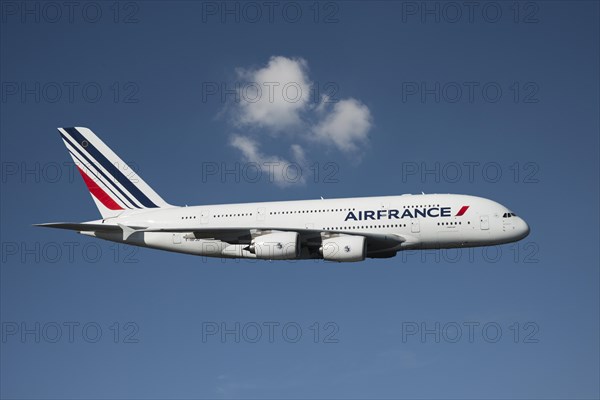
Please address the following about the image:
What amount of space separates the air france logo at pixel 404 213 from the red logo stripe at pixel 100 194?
66.4ft

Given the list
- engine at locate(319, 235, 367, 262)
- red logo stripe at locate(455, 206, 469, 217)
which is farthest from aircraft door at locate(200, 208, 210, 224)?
red logo stripe at locate(455, 206, 469, 217)

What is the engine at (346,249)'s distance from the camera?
44.0m

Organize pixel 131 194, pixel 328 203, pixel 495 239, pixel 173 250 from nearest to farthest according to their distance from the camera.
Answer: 1. pixel 495 239
2. pixel 328 203
3. pixel 173 250
4. pixel 131 194

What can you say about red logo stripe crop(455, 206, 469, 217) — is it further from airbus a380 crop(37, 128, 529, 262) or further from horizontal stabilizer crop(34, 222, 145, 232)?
horizontal stabilizer crop(34, 222, 145, 232)

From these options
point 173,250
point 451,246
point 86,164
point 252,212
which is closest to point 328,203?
point 252,212

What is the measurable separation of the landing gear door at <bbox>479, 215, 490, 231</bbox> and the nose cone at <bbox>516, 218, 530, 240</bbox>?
85.3 inches

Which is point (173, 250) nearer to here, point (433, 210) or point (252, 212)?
point (252, 212)

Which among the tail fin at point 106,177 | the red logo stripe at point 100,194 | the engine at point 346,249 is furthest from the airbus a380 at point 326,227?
the red logo stripe at point 100,194

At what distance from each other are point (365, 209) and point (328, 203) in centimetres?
295

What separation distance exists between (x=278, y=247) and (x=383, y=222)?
7.38 metres

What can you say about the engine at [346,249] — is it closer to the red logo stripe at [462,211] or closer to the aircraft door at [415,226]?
the aircraft door at [415,226]

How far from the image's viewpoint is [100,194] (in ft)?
185

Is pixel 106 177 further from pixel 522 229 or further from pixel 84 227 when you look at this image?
pixel 522 229

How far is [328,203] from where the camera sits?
48.8 metres
